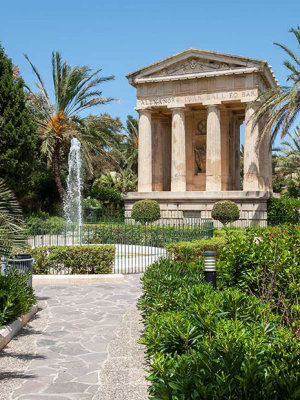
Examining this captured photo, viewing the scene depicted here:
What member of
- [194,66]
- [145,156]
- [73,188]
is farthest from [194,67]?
[73,188]

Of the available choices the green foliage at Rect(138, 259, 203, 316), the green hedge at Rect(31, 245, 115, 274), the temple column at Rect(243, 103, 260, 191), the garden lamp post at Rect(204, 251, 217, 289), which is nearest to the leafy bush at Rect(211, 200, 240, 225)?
the temple column at Rect(243, 103, 260, 191)

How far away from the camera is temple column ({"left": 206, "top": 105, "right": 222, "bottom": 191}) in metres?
27.0

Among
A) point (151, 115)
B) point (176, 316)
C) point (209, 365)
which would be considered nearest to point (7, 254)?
point (176, 316)

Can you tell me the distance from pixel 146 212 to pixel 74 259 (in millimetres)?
13166

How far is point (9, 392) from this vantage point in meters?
4.61

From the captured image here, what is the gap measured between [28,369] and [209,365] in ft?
9.94

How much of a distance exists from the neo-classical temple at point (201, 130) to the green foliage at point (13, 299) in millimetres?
19578

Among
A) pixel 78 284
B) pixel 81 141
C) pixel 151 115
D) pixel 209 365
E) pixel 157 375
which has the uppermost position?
pixel 151 115

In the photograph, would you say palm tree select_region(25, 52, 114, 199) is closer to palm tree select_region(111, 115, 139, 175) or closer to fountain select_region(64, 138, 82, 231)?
fountain select_region(64, 138, 82, 231)

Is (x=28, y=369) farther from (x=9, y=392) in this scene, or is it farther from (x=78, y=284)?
(x=78, y=284)

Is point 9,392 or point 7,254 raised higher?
point 7,254

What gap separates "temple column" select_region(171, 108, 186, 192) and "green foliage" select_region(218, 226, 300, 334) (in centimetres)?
2091

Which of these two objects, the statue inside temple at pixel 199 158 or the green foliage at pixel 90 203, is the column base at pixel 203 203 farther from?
the green foliage at pixel 90 203

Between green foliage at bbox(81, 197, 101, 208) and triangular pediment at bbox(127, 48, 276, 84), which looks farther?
green foliage at bbox(81, 197, 101, 208)
